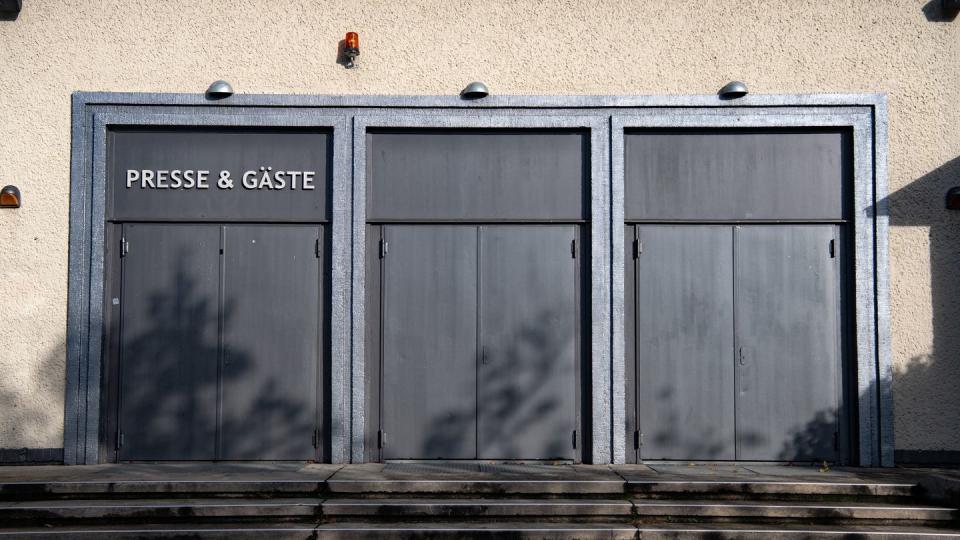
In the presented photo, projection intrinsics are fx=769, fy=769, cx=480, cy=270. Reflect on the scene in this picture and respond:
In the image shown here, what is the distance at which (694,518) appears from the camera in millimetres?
5520

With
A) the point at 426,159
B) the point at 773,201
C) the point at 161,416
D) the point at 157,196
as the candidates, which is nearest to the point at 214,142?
the point at 157,196

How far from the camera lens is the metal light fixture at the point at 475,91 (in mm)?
6840

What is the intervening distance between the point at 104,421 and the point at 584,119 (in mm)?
5025

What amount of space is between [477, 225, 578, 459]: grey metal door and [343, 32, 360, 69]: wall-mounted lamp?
1.91m

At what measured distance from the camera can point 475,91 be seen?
6840mm

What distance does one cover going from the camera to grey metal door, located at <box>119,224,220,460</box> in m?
6.77

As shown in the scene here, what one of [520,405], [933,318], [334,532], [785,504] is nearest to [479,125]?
[520,405]

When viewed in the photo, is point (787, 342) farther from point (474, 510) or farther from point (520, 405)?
point (474, 510)

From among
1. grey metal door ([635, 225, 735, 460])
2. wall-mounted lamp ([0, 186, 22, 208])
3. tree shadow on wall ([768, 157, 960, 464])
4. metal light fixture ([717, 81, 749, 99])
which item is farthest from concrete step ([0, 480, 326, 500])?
metal light fixture ([717, 81, 749, 99])

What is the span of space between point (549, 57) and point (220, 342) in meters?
3.90

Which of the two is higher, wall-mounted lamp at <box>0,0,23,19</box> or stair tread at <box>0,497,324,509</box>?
wall-mounted lamp at <box>0,0,23,19</box>

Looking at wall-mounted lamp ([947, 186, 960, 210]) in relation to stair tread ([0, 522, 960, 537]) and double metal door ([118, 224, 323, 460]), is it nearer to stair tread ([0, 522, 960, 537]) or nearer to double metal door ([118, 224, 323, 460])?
stair tread ([0, 522, 960, 537])

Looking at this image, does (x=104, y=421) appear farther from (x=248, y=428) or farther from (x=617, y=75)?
(x=617, y=75)

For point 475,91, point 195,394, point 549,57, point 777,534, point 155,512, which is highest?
point 549,57
